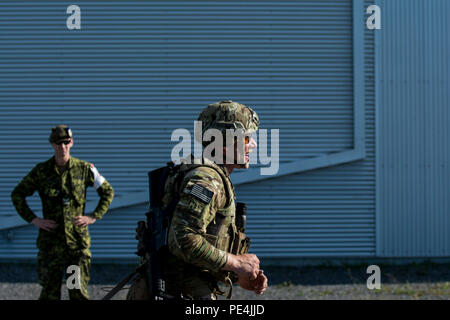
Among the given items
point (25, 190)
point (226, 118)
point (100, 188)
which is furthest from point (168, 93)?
point (226, 118)

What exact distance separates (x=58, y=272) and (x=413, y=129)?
257 inches

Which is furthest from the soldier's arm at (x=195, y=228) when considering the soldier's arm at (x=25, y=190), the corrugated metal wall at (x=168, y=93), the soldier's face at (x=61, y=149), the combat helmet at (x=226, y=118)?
the corrugated metal wall at (x=168, y=93)

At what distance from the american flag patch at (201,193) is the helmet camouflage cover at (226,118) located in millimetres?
483

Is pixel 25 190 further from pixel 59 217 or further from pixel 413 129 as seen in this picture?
pixel 413 129

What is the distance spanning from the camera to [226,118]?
3.10m

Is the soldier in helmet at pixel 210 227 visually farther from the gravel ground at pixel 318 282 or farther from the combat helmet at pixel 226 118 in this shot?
the gravel ground at pixel 318 282

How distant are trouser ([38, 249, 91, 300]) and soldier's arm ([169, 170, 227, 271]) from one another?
2.98 m

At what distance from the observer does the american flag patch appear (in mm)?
2707

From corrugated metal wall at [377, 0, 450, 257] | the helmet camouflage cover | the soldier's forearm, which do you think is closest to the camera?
the soldier's forearm

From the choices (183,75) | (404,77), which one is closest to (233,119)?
(183,75)

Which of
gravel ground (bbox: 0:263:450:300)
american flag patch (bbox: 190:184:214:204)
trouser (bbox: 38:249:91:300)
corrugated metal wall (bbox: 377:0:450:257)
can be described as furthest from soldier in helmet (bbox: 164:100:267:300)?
corrugated metal wall (bbox: 377:0:450:257)

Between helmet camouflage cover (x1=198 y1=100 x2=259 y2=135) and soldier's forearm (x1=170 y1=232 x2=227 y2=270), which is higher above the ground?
helmet camouflage cover (x1=198 y1=100 x2=259 y2=135)

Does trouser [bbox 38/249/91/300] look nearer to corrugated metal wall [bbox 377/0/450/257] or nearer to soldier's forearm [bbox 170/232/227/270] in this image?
soldier's forearm [bbox 170/232/227/270]

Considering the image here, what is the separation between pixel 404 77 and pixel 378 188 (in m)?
1.96
